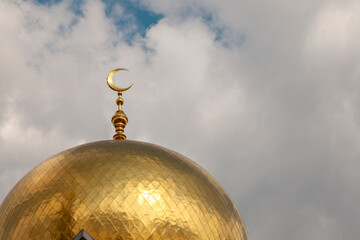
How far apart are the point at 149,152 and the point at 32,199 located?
3.44m

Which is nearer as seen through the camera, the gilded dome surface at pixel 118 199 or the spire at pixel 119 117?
the gilded dome surface at pixel 118 199

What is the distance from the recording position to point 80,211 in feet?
53.5

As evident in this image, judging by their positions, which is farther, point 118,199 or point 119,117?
point 119,117

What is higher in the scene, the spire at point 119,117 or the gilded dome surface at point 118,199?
the spire at point 119,117

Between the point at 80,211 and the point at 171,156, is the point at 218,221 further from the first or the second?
the point at 80,211

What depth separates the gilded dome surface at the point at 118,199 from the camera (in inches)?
639

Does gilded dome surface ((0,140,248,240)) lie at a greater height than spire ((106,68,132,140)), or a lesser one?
lesser

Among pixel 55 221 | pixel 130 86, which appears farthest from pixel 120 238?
pixel 130 86

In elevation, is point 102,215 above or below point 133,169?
below

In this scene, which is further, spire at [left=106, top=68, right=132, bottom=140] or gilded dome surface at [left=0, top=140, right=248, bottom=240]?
spire at [left=106, top=68, right=132, bottom=140]

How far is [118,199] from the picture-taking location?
54.3 feet

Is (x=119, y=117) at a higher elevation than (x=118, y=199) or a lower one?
higher

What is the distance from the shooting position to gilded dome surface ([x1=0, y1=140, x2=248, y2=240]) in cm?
1622

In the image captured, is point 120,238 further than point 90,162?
No
